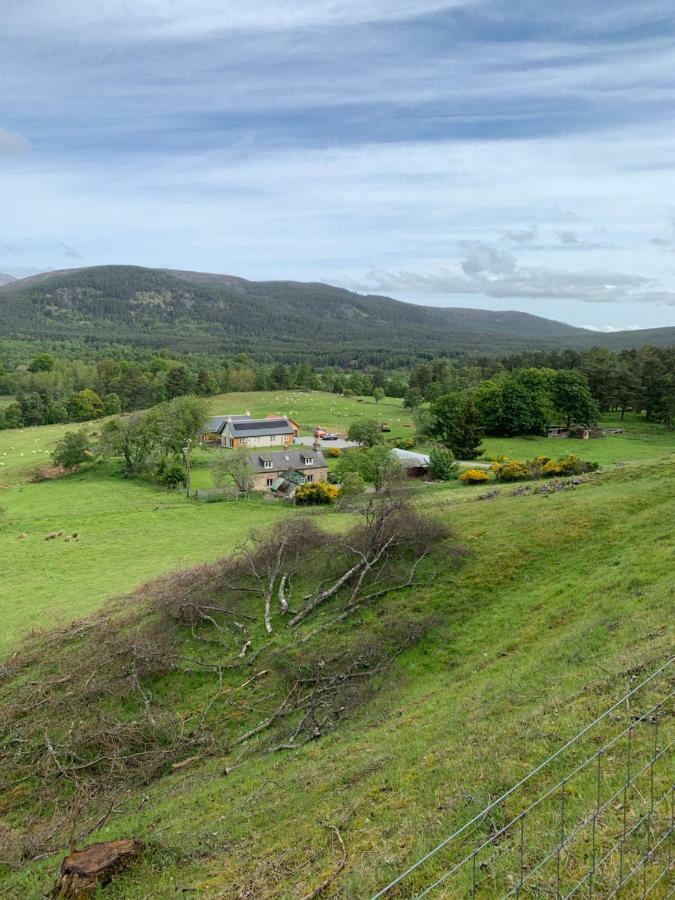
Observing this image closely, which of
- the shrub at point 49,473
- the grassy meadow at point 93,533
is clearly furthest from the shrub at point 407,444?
the shrub at point 49,473

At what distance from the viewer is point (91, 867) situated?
864cm

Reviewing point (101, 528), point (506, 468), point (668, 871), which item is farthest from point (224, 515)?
point (668, 871)

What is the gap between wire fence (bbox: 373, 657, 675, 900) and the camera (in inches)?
225

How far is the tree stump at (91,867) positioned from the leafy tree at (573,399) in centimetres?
6827

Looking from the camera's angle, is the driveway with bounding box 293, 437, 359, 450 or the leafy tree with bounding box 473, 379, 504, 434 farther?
the driveway with bounding box 293, 437, 359, 450

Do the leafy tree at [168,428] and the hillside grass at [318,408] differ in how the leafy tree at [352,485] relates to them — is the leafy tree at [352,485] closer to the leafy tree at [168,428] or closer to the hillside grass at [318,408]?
the leafy tree at [168,428]

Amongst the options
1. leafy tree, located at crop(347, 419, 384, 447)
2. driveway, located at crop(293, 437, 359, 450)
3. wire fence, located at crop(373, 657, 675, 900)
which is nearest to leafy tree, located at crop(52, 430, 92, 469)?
driveway, located at crop(293, 437, 359, 450)

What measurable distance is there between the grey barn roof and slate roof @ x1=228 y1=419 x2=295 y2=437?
690 inches

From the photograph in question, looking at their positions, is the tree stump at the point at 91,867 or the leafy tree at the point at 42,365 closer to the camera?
the tree stump at the point at 91,867

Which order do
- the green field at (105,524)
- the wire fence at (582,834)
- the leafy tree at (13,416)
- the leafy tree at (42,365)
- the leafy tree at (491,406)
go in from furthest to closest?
the leafy tree at (42,365)
the leafy tree at (13,416)
the leafy tree at (491,406)
the green field at (105,524)
the wire fence at (582,834)

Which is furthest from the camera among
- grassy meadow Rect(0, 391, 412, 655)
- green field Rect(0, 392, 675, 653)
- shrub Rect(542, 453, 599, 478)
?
shrub Rect(542, 453, 599, 478)

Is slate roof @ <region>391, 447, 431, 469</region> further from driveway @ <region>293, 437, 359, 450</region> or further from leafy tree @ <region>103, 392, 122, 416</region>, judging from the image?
leafy tree @ <region>103, 392, 122, 416</region>

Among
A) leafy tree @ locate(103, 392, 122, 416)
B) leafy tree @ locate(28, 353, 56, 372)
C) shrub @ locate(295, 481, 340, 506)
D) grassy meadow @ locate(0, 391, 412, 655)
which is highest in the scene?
leafy tree @ locate(28, 353, 56, 372)

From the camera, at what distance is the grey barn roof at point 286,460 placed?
58344 mm
